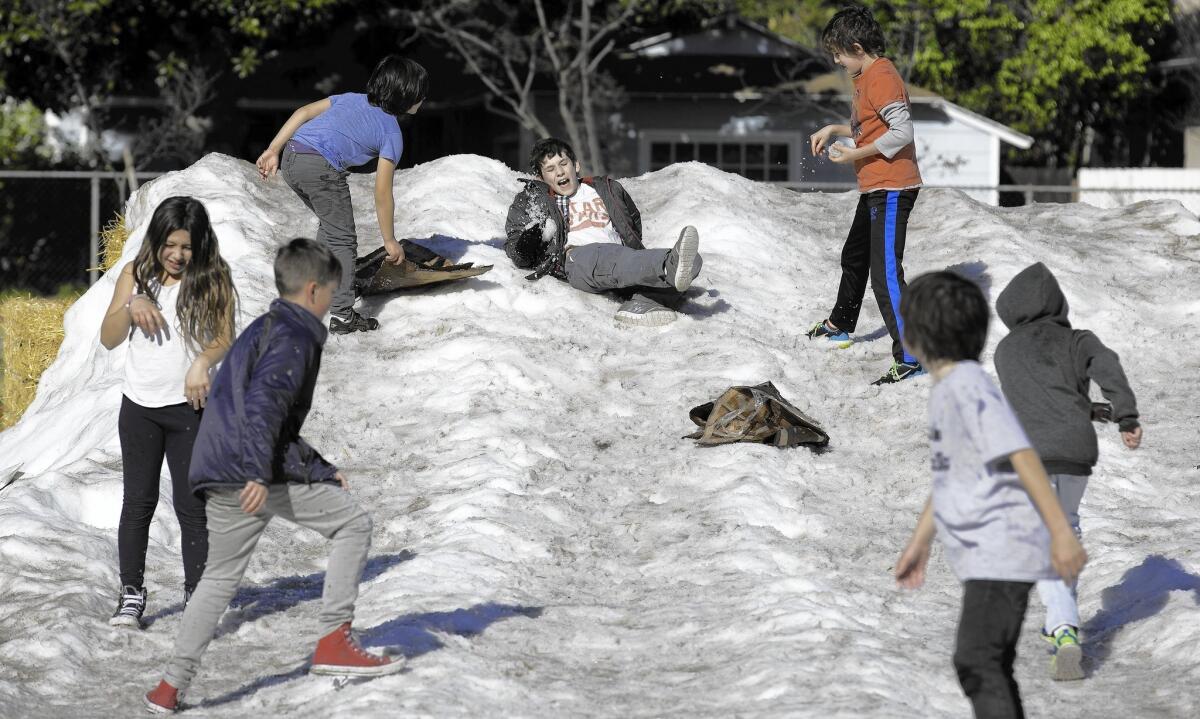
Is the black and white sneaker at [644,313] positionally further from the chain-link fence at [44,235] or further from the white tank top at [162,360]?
the chain-link fence at [44,235]

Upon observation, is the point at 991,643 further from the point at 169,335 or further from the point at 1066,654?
the point at 169,335

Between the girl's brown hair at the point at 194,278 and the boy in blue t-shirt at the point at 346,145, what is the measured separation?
3.21m

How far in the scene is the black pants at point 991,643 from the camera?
461 cm

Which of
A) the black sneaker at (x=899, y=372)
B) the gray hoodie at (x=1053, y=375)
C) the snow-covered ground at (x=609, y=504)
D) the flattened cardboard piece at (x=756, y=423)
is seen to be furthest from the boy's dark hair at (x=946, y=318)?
the black sneaker at (x=899, y=372)

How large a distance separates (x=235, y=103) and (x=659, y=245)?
60.8 feet

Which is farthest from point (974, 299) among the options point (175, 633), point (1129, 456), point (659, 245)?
point (659, 245)

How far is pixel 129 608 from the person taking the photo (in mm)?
6488

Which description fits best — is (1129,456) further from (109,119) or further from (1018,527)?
(109,119)

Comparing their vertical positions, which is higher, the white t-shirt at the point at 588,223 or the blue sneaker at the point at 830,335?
the white t-shirt at the point at 588,223

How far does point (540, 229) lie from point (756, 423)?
9.12 ft

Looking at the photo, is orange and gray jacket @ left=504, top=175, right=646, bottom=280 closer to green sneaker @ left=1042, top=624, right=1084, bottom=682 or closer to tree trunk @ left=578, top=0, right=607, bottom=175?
green sneaker @ left=1042, top=624, right=1084, bottom=682

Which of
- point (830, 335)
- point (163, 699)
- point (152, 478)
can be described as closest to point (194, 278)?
point (152, 478)

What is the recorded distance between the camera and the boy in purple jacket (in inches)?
209

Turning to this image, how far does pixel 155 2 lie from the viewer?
78.8 feet
